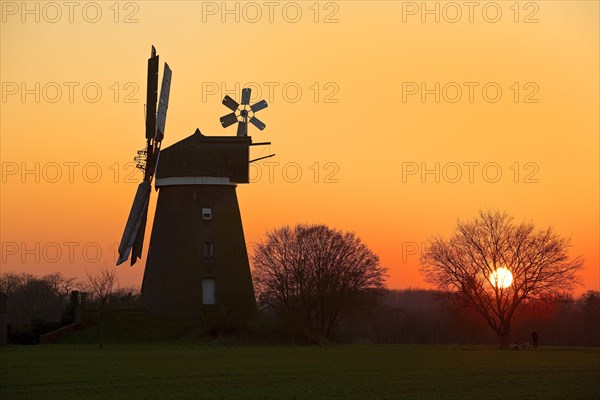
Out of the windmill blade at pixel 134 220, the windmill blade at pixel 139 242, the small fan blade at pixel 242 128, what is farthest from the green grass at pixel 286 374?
the small fan blade at pixel 242 128

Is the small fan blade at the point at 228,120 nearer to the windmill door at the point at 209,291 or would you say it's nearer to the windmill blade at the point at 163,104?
the windmill blade at the point at 163,104

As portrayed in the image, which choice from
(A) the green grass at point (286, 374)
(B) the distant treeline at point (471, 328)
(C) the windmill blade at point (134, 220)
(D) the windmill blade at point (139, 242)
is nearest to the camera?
(A) the green grass at point (286, 374)

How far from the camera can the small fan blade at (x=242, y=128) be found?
70812 mm

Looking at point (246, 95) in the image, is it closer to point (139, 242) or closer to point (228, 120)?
point (228, 120)

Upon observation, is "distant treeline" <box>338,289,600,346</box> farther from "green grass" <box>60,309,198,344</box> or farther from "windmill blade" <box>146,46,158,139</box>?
"windmill blade" <box>146,46,158,139</box>

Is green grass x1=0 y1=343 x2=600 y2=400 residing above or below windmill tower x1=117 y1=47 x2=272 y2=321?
below

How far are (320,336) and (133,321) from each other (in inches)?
453

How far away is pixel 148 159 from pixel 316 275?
19.5 meters

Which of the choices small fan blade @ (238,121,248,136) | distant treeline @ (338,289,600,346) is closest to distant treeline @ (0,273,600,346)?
distant treeline @ (338,289,600,346)

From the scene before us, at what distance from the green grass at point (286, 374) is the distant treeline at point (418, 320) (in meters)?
14.9

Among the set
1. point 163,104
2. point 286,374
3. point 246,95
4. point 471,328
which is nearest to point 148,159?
point 163,104

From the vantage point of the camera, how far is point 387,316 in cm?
10606

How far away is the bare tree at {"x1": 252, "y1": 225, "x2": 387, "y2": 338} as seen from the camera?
77.1m

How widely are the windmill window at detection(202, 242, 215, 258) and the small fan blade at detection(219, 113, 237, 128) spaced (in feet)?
28.2
